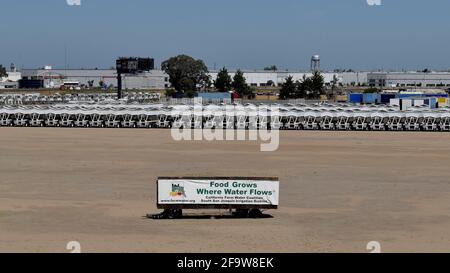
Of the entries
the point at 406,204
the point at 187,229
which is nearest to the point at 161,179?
the point at 187,229

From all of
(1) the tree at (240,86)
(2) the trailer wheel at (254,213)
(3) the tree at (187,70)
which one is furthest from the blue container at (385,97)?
(2) the trailer wheel at (254,213)

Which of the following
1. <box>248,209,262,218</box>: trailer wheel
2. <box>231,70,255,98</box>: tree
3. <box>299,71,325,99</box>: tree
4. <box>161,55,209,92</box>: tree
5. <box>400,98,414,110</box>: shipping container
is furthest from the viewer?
<box>161,55,209,92</box>: tree

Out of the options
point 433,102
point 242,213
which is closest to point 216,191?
point 242,213

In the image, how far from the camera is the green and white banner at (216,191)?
78.8 ft

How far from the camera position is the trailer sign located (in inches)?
945

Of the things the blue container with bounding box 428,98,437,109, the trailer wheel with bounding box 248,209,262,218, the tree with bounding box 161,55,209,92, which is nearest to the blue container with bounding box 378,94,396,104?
the blue container with bounding box 428,98,437,109

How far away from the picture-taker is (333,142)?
51125 millimetres

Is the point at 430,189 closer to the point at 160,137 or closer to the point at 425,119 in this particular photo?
the point at 160,137

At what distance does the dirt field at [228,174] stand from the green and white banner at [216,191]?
29.0 inches

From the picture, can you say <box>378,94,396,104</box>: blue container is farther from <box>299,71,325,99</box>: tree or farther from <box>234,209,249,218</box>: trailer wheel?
<box>234,209,249,218</box>: trailer wheel

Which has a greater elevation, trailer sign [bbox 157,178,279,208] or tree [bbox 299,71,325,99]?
trailer sign [bbox 157,178,279,208]

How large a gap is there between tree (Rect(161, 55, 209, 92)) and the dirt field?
324 ft

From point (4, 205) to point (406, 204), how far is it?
12.8 metres

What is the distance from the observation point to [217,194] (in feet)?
79.4
